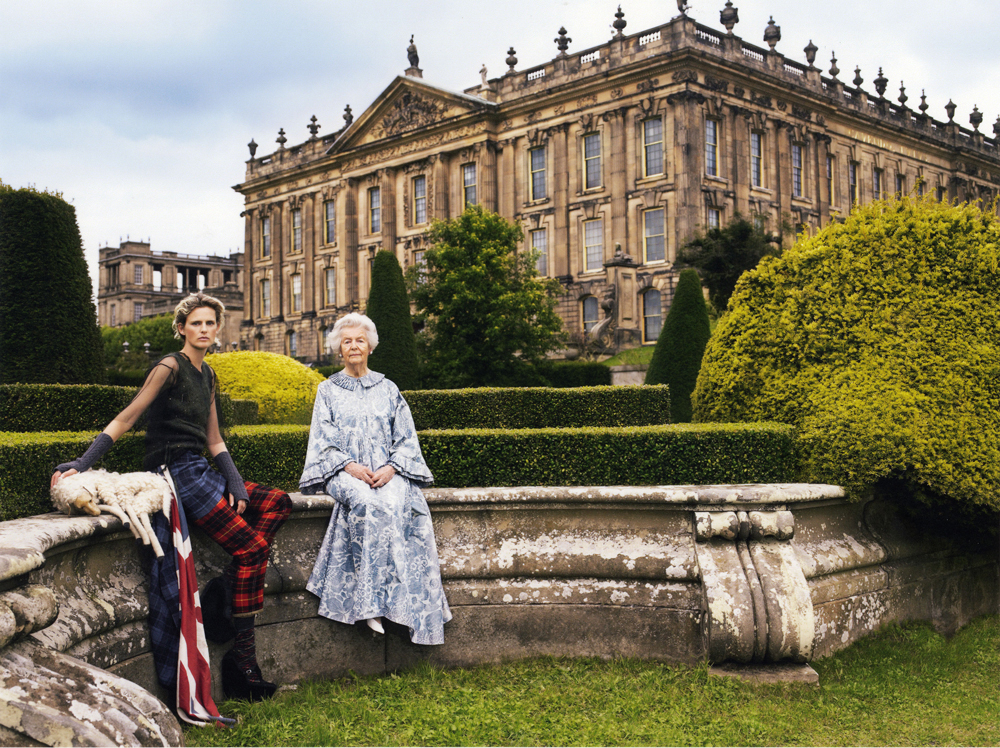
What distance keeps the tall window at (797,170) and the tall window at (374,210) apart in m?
22.5

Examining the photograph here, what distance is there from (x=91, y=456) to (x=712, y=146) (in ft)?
123

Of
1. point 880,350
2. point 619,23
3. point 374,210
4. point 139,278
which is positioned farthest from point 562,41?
point 139,278

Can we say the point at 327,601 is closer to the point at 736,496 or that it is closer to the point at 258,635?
the point at 258,635

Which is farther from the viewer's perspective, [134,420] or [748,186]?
[748,186]

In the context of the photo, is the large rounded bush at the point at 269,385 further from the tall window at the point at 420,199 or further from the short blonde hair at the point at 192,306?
the tall window at the point at 420,199

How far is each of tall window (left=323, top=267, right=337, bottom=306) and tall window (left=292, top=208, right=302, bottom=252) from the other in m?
3.51

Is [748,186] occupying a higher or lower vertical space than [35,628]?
higher

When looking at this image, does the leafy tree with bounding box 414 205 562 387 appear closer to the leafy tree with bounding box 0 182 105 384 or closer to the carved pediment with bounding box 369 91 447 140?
the carved pediment with bounding box 369 91 447 140

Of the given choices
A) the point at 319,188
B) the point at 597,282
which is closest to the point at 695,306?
the point at 597,282

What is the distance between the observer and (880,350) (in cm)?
623

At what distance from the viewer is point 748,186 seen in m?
39.5

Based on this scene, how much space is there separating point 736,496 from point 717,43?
37.9 metres

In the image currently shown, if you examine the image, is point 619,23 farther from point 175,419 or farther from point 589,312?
point 175,419

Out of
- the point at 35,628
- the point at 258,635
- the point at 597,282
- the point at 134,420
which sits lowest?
the point at 258,635
